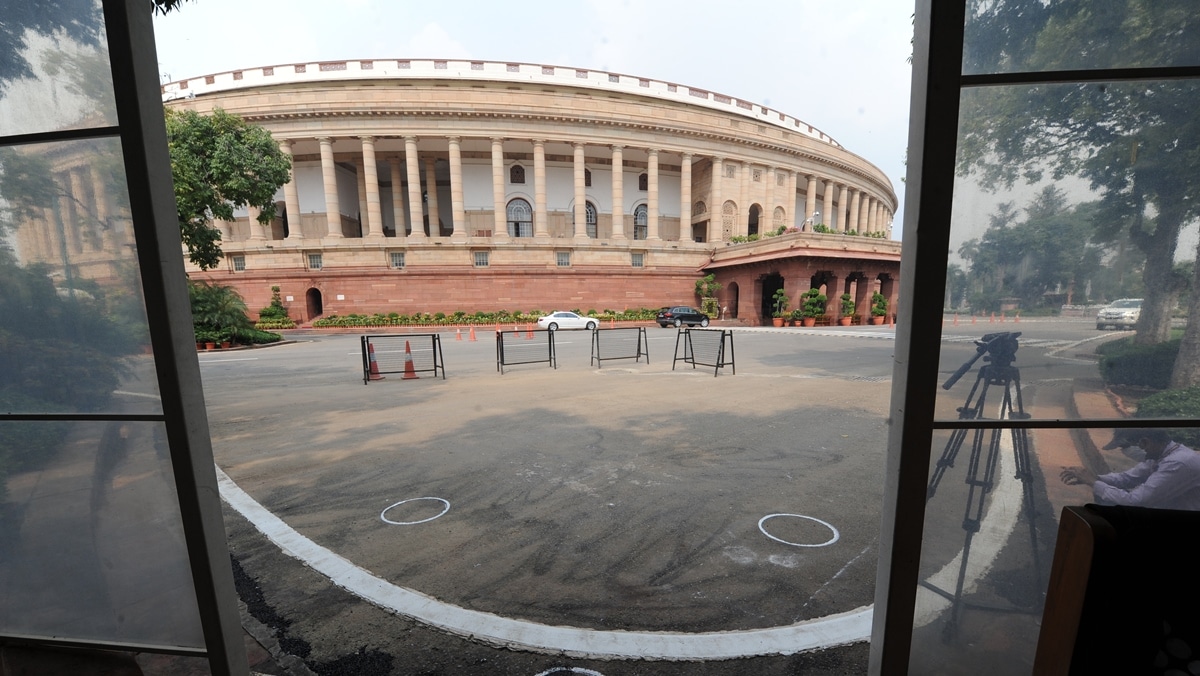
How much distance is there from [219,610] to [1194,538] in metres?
3.33

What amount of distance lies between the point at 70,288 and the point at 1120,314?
4110 mm

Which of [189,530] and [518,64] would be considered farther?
[518,64]

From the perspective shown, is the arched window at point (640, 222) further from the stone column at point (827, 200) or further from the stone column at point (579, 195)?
the stone column at point (827, 200)

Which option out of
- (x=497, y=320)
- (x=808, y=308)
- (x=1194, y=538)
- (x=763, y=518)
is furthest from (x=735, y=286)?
(x=1194, y=538)

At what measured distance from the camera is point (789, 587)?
272 cm

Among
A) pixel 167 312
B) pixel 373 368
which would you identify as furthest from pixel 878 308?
pixel 167 312

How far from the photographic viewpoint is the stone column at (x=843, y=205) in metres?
45.5

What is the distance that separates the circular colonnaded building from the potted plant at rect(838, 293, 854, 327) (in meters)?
0.63

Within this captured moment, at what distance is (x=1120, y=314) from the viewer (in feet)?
5.16

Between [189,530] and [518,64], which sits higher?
[518,64]

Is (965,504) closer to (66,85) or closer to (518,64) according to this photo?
(66,85)

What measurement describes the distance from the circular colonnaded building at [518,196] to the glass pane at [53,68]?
28.1 meters

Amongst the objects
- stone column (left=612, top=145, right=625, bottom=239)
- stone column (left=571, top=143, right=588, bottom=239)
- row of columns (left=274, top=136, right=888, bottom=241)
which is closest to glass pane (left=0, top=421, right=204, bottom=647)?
row of columns (left=274, top=136, right=888, bottom=241)

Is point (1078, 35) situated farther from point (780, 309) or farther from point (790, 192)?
point (790, 192)
